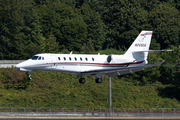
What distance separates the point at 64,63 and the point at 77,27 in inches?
2073

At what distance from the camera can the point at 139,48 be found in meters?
64.4

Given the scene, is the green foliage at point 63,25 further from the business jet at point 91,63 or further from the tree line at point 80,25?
the business jet at point 91,63

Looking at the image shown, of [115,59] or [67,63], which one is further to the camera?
[115,59]

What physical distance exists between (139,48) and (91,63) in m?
9.48

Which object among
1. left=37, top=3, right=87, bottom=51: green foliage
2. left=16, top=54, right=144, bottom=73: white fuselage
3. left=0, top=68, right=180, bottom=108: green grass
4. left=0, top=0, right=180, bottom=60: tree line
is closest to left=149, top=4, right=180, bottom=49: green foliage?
left=0, top=0, right=180, bottom=60: tree line

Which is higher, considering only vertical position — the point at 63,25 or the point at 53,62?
the point at 63,25

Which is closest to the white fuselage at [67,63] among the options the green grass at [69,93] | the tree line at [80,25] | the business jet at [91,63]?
the business jet at [91,63]

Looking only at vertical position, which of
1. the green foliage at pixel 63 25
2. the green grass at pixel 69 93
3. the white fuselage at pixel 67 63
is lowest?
the green grass at pixel 69 93

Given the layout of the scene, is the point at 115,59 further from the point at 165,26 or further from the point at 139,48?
the point at 165,26

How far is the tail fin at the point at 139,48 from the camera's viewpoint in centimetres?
6303

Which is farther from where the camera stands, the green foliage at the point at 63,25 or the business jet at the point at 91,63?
the green foliage at the point at 63,25

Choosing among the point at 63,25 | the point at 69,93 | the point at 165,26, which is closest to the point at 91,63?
the point at 69,93

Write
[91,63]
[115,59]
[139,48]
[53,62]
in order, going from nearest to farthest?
[53,62], [91,63], [115,59], [139,48]

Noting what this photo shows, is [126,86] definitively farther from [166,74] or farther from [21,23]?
[21,23]
